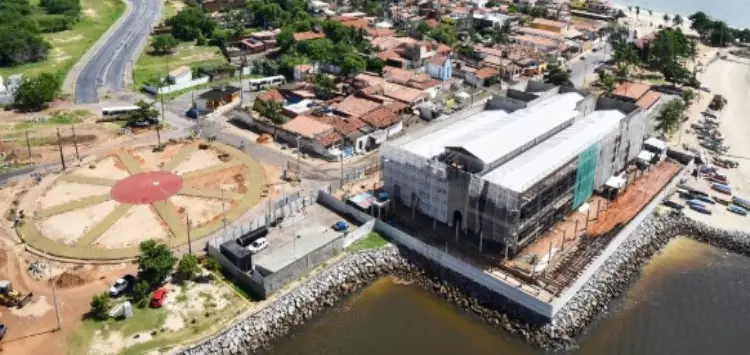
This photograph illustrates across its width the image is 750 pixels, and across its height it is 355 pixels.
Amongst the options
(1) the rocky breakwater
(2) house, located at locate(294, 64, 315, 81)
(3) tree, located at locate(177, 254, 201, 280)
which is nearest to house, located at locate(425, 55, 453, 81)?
(2) house, located at locate(294, 64, 315, 81)

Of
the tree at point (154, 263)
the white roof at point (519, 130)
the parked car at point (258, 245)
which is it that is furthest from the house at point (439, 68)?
the tree at point (154, 263)

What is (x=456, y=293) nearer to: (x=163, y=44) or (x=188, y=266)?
(x=188, y=266)

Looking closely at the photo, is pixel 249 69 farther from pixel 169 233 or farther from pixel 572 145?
pixel 572 145

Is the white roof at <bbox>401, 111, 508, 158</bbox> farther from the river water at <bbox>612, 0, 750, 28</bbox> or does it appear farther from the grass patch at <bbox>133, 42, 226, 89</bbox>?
the river water at <bbox>612, 0, 750, 28</bbox>

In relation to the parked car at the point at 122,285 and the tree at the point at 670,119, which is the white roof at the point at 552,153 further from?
the parked car at the point at 122,285

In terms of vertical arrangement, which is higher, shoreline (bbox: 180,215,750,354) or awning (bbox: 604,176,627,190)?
awning (bbox: 604,176,627,190)

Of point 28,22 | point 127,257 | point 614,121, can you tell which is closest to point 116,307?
point 127,257

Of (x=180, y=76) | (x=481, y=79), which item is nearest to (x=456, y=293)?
(x=481, y=79)
